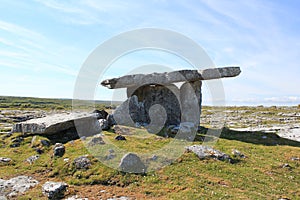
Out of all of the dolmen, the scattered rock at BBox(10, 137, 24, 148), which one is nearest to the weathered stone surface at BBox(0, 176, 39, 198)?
the scattered rock at BBox(10, 137, 24, 148)

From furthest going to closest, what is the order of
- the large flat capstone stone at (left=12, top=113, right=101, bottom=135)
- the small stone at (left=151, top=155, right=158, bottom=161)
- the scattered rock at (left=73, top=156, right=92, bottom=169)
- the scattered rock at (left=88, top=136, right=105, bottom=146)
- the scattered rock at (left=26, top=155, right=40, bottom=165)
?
the large flat capstone stone at (left=12, top=113, right=101, bottom=135) → the scattered rock at (left=88, top=136, right=105, bottom=146) → the scattered rock at (left=26, top=155, right=40, bottom=165) → the small stone at (left=151, top=155, right=158, bottom=161) → the scattered rock at (left=73, top=156, right=92, bottom=169)

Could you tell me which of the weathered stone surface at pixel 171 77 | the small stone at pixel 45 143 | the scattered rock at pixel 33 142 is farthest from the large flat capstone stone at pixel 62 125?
the weathered stone surface at pixel 171 77

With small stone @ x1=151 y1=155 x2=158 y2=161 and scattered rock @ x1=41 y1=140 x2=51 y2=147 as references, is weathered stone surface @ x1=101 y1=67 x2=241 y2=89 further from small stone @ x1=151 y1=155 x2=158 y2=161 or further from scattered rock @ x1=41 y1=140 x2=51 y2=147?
small stone @ x1=151 y1=155 x2=158 y2=161

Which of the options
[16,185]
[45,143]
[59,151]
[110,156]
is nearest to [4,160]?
[45,143]

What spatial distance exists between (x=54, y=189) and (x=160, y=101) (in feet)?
54.3

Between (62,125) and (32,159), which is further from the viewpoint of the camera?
(62,125)

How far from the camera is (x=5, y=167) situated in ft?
56.6

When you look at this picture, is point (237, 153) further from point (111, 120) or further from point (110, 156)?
point (111, 120)

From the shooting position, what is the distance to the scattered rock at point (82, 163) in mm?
15500

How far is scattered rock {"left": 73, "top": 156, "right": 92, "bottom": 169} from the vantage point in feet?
50.9

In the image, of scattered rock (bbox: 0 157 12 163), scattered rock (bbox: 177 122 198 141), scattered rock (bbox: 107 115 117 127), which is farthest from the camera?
scattered rock (bbox: 107 115 117 127)

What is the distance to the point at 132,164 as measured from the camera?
1488 centimetres

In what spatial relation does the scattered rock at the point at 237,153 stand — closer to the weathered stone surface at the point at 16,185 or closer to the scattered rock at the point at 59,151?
the scattered rock at the point at 59,151

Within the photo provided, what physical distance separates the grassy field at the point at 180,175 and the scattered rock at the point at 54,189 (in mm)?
303
